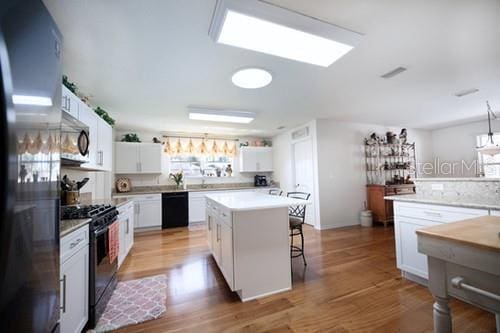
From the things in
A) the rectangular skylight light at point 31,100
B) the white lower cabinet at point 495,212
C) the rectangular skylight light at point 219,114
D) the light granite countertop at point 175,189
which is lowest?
the white lower cabinet at point 495,212

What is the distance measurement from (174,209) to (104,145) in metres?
2.24

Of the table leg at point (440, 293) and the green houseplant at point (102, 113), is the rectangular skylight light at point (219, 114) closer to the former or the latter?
the green houseplant at point (102, 113)

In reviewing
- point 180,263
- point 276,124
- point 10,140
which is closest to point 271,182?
point 276,124

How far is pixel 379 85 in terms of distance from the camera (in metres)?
2.90

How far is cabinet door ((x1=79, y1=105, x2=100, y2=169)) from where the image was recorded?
2448 mm

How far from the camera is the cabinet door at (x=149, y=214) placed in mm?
4625

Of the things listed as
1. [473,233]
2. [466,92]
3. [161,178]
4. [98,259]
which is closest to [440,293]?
[473,233]

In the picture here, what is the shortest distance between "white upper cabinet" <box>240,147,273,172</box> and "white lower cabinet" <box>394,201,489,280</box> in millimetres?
4083

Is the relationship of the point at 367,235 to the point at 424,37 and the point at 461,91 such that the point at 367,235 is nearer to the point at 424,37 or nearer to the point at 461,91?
the point at 461,91

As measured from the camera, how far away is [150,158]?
16.8 ft

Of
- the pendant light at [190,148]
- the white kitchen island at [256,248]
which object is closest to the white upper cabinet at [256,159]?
the pendant light at [190,148]

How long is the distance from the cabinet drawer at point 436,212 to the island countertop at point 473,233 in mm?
751

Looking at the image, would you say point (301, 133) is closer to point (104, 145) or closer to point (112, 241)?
point (104, 145)

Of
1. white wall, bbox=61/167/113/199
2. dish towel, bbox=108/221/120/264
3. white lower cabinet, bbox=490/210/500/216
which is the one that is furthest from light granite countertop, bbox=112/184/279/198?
white lower cabinet, bbox=490/210/500/216
